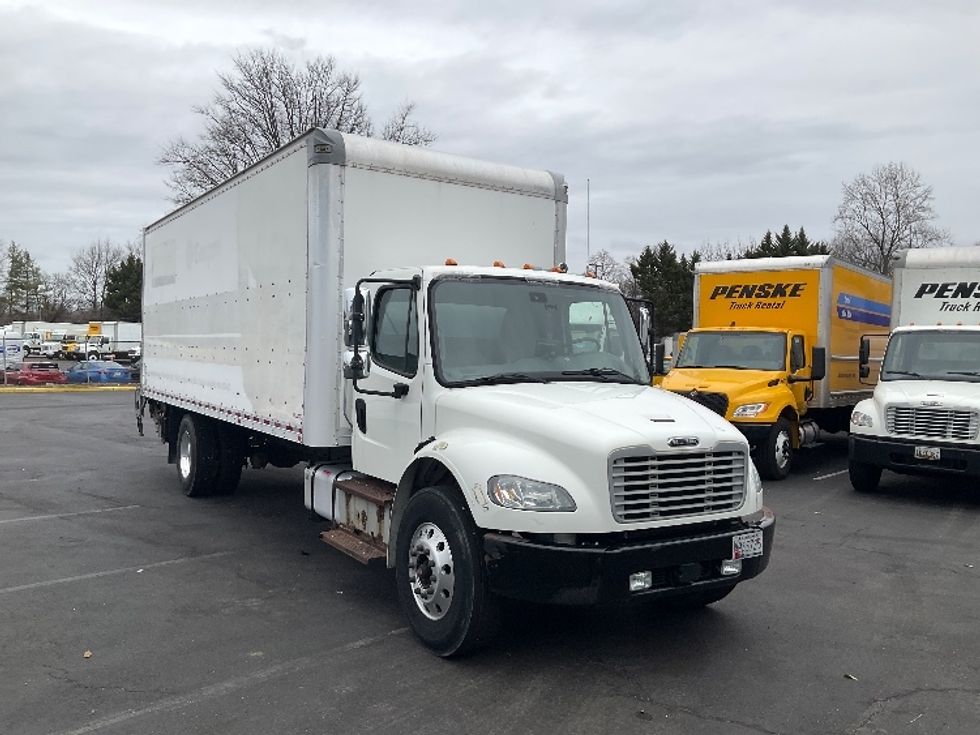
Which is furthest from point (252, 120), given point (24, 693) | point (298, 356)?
point (24, 693)

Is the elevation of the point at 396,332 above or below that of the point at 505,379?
above

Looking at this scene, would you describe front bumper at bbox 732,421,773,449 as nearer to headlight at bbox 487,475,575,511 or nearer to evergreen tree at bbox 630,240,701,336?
headlight at bbox 487,475,575,511

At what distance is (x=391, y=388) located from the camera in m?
5.79

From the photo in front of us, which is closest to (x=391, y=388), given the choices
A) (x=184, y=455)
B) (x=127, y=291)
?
(x=184, y=455)

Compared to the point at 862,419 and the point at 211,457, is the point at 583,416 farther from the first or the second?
the point at 862,419

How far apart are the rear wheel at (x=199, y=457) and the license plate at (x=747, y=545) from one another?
6.76 m

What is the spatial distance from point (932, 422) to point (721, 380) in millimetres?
3001

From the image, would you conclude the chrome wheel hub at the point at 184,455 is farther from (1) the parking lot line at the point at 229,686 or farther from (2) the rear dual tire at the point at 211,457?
(1) the parking lot line at the point at 229,686

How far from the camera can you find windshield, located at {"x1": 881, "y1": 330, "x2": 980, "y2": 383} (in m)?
11.2

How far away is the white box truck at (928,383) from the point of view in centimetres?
1021

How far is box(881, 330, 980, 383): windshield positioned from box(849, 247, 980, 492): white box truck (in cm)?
1

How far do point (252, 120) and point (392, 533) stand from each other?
119ft

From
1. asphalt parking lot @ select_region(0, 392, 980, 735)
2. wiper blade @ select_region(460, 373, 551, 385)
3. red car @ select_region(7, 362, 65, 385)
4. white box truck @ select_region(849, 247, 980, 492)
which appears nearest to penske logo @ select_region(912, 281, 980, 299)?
white box truck @ select_region(849, 247, 980, 492)

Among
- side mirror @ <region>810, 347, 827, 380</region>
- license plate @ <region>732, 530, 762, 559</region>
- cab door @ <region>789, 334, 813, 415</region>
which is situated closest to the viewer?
license plate @ <region>732, 530, 762, 559</region>
